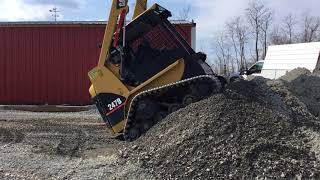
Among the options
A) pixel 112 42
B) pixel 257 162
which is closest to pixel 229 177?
pixel 257 162

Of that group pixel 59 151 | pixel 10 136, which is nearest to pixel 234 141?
pixel 59 151

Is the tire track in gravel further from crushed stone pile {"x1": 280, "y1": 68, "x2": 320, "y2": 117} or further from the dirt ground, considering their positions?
crushed stone pile {"x1": 280, "y1": 68, "x2": 320, "y2": 117}

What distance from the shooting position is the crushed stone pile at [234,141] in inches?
280

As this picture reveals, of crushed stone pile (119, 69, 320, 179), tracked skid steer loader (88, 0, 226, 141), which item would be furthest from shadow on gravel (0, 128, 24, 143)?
crushed stone pile (119, 69, 320, 179)

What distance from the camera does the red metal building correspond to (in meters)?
20.3

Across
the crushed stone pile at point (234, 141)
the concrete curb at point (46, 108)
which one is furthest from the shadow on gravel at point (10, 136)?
the concrete curb at point (46, 108)

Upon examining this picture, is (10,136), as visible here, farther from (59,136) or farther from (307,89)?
(307,89)

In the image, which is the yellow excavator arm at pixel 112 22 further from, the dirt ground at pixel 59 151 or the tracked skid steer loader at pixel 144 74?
the dirt ground at pixel 59 151

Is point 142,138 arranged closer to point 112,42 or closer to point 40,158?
point 40,158

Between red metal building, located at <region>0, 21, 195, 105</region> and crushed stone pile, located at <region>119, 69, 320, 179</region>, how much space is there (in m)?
11.5

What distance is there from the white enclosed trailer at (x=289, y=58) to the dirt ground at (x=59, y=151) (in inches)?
353

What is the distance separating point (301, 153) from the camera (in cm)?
739

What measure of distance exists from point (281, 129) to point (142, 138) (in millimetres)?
2413

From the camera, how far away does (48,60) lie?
2044 centimetres
